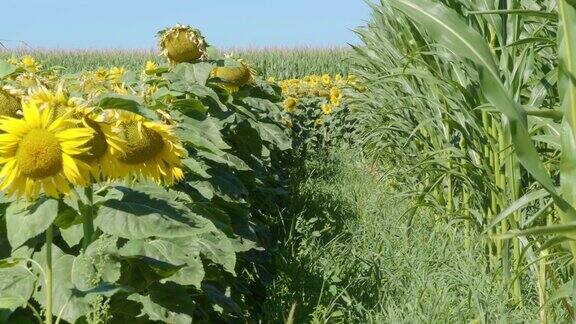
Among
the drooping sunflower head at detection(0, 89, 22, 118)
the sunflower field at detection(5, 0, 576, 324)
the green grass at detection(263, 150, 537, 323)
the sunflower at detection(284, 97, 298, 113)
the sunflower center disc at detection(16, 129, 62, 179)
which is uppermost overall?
the drooping sunflower head at detection(0, 89, 22, 118)

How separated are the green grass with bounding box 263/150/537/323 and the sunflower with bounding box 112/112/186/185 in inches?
35.1

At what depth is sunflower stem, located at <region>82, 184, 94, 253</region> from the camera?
2094mm

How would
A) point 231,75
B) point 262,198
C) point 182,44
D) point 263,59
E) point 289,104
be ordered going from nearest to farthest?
1. point 182,44
2. point 231,75
3. point 262,198
4. point 289,104
5. point 263,59

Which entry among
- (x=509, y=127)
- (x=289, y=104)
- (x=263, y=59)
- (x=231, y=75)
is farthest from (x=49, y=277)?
(x=263, y=59)

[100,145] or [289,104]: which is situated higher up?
[100,145]

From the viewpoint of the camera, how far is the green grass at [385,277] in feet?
10.3

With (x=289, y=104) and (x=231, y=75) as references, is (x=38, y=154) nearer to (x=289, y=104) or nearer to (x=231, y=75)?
(x=231, y=75)

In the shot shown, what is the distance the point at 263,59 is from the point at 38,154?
29.2 m

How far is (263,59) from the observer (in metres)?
30.9

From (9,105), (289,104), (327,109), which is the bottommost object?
(327,109)

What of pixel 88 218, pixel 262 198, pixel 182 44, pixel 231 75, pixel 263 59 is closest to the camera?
pixel 88 218

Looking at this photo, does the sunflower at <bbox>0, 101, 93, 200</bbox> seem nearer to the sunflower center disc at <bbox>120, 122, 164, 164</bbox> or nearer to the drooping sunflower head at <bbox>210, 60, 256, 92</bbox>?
the sunflower center disc at <bbox>120, 122, 164, 164</bbox>

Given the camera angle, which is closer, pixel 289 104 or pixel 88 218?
pixel 88 218

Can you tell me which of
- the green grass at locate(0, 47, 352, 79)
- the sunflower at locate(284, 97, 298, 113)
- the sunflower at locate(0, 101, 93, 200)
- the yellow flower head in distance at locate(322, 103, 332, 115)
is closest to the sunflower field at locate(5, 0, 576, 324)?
the sunflower at locate(0, 101, 93, 200)
